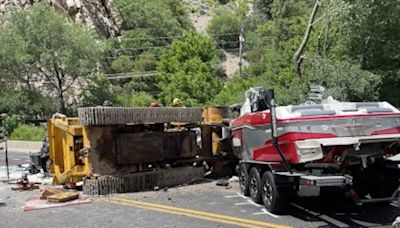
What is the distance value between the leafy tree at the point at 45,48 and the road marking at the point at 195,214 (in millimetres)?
38329

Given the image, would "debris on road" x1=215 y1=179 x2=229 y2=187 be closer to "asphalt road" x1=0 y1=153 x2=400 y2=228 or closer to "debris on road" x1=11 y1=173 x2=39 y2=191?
"asphalt road" x1=0 y1=153 x2=400 y2=228

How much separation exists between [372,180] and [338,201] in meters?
0.76

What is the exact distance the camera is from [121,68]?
82438mm

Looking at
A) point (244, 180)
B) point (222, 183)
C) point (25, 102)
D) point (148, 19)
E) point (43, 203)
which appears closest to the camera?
point (244, 180)

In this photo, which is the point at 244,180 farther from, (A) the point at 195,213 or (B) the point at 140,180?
(B) the point at 140,180

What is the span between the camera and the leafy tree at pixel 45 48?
1874 inches

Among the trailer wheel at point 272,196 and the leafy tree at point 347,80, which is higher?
the leafy tree at point 347,80

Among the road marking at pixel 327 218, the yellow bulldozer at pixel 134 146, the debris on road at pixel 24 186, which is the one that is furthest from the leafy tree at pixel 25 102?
the road marking at pixel 327 218

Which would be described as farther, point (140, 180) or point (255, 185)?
point (140, 180)

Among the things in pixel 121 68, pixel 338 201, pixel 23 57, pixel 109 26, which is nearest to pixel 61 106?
pixel 23 57

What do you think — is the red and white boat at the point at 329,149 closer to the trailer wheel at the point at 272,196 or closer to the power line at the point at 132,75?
the trailer wheel at the point at 272,196

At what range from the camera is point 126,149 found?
1209 cm

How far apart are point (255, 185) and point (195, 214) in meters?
1.27

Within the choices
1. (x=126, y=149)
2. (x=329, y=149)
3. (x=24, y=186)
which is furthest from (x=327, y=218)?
(x=24, y=186)
